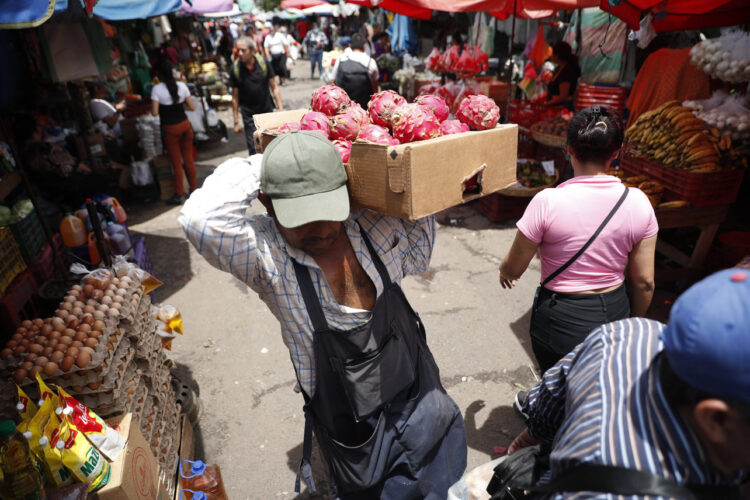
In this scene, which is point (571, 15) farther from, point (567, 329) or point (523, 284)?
point (567, 329)

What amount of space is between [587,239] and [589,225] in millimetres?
75

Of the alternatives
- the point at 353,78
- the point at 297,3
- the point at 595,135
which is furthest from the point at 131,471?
the point at 297,3

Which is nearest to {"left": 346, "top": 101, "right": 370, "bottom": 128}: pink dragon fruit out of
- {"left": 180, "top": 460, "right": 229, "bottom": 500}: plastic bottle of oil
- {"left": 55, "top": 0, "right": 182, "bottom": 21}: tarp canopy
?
{"left": 180, "top": 460, "right": 229, "bottom": 500}: plastic bottle of oil

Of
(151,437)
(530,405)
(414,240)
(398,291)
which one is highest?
(414,240)

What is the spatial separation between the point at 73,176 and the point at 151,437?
4.15 metres

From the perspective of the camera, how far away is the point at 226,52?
54.5 feet

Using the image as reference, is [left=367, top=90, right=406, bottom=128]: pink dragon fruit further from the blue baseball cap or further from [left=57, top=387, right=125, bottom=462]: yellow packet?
[left=57, top=387, right=125, bottom=462]: yellow packet

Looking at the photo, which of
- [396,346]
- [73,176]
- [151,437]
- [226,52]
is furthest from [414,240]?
[226,52]

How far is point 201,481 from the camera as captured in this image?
2.77 metres

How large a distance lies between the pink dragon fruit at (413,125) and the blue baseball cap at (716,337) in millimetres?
991

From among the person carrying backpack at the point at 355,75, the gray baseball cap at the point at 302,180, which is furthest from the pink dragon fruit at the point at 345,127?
the person carrying backpack at the point at 355,75

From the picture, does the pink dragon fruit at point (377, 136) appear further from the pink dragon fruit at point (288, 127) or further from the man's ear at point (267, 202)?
the man's ear at point (267, 202)

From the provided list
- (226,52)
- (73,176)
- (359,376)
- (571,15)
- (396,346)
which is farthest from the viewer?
(226,52)

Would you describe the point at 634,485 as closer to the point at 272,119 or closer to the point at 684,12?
the point at 272,119
